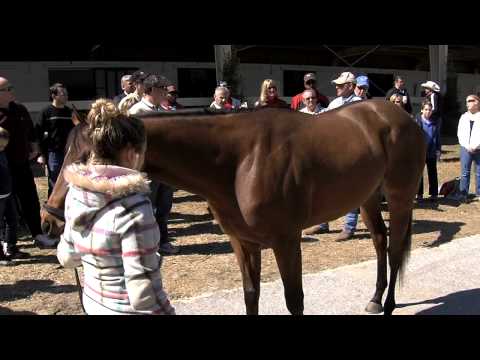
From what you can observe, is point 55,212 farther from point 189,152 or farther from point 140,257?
point 189,152

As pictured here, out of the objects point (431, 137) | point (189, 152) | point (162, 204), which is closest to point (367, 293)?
point (189, 152)

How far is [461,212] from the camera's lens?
7.03 metres

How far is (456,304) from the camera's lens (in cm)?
373

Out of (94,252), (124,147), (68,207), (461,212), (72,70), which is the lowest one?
(461,212)

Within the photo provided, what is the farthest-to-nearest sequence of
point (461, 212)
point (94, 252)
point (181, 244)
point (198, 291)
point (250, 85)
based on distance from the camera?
point (250, 85) → point (461, 212) → point (181, 244) → point (198, 291) → point (94, 252)

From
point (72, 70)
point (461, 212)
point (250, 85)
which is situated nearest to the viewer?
point (461, 212)

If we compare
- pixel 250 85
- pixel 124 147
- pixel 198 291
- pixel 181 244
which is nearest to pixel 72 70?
pixel 250 85

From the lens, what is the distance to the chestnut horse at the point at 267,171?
2656mm

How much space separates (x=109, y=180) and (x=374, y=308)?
9.07 ft

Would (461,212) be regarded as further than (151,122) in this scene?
Yes

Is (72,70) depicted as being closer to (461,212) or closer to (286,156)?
(461,212)

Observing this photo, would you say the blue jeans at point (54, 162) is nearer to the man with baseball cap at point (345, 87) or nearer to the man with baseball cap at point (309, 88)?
the man with baseball cap at point (309, 88)

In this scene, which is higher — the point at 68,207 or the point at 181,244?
the point at 68,207
